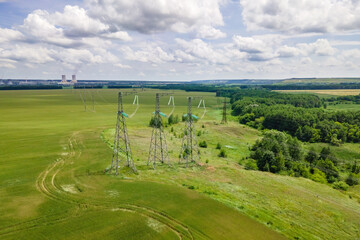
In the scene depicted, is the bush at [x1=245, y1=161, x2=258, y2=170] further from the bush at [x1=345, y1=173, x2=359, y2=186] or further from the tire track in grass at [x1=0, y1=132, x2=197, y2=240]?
the tire track in grass at [x1=0, y1=132, x2=197, y2=240]

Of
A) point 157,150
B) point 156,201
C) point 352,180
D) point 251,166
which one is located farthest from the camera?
point 157,150

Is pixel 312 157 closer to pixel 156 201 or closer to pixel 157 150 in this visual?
pixel 157 150

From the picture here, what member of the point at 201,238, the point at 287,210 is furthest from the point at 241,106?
the point at 201,238

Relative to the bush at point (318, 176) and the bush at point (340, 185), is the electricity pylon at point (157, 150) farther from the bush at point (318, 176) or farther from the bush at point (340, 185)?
the bush at point (340, 185)

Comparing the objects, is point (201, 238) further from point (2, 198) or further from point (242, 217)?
point (2, 198)

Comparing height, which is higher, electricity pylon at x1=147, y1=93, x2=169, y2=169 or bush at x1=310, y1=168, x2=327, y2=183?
electricity pylon at x1=147, y1=93, x2=169, y2=169

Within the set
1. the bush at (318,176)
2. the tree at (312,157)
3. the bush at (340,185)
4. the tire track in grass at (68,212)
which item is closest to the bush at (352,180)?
the bush at (340,185)

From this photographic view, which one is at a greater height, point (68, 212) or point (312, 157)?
point (68, 212)

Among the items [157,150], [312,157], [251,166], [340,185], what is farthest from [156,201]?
[312,157]

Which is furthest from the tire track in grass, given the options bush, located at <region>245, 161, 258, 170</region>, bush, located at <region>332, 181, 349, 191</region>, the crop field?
bush, located at <region>332, 181, 349, 191</region>

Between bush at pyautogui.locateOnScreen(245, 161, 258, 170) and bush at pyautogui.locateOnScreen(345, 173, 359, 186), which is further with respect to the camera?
bush at pyautogui.locateOnScreen(245, 161, 258, 170)

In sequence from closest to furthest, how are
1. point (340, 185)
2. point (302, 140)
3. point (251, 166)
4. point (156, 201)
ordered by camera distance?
point (156, 201)
point (340, 185)
point (251, 166)
point (302, 140)
